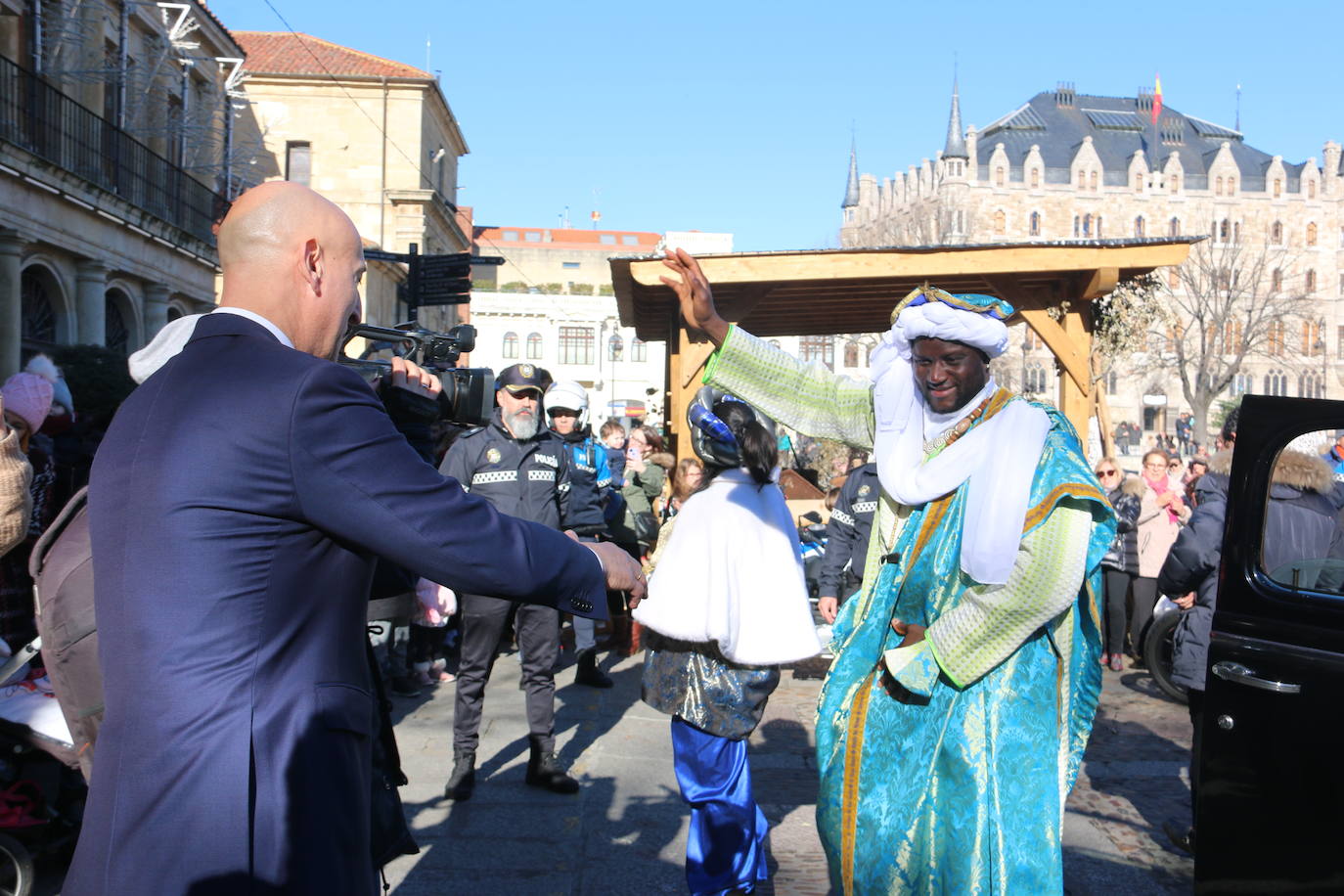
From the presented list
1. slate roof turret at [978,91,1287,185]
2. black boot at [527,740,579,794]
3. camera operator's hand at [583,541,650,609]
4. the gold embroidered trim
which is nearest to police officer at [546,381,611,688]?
black boot at [527,740,579,794]

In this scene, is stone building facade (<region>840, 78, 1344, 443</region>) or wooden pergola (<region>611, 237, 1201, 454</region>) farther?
stone building facade (<region>840, 78, 1344, 443</region>)

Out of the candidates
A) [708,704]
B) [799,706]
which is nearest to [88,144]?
[799,706]

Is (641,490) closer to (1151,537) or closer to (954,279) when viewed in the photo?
(954,279)

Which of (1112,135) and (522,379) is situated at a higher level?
(1112,135)

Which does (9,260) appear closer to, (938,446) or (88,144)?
(88,144)

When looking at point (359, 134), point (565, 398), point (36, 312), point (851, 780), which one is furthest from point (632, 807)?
point (359, 134)

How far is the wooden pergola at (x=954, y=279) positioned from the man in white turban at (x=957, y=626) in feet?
17.3

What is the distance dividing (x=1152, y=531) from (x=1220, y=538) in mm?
3798

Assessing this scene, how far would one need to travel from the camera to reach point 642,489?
35.8 feet

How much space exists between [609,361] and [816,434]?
6965 centimetres

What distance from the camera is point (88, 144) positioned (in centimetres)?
1991

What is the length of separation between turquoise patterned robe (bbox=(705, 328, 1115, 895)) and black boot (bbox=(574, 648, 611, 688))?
557cm

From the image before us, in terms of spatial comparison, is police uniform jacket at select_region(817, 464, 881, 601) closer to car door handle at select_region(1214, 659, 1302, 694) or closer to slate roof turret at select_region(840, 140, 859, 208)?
car door handle at select_region(1214, 659, 1302, 694)

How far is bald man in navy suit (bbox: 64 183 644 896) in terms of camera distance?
1.89 metres
